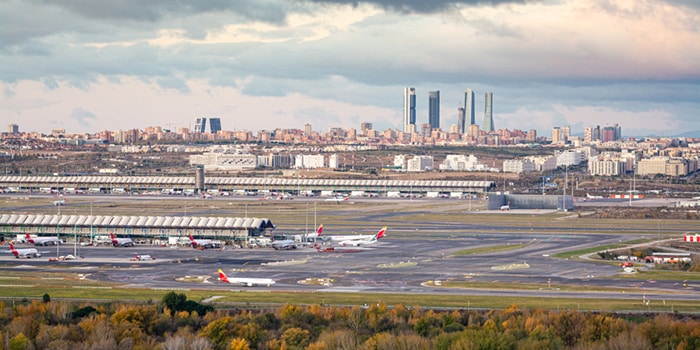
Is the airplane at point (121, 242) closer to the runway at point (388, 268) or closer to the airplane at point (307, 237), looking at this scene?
the runway at point (388, 268)

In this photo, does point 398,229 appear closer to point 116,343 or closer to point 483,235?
point 483,235

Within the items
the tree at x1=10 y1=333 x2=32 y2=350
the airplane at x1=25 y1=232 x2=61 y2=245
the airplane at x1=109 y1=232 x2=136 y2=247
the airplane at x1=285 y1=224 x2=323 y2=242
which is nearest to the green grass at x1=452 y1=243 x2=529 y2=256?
the airplane at x1=285 y1=224 x2=323 y2=242

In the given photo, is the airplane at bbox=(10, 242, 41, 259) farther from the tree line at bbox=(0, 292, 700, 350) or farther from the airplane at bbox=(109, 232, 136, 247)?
the tree line at bbox=(0, 292, 700, 350)

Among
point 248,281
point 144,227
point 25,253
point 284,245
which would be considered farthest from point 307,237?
point 248,281

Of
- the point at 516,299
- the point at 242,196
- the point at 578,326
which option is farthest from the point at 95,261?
the point at 242,196

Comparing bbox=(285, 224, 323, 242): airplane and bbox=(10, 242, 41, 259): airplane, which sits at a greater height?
bbox=(285, 224, 323, 242): airplane
